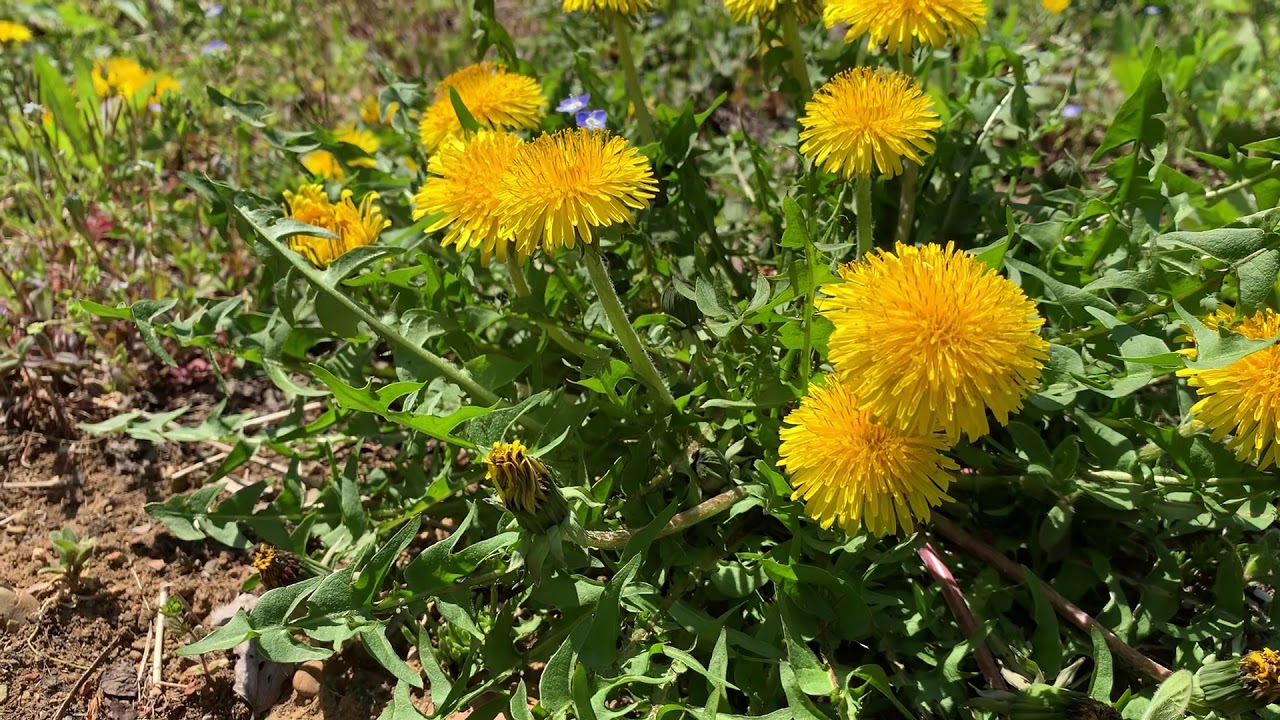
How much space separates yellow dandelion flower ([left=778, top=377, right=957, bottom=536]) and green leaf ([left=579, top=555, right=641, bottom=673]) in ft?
1.12

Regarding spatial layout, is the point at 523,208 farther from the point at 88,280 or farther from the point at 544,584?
the point at 88,280

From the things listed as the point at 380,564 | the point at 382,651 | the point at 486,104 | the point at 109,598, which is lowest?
the point at 109,598

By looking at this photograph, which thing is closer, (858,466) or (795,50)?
(858,466)

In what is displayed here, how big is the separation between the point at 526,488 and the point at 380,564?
41cm

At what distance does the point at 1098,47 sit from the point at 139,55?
4393mm

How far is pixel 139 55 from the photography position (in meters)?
3.91

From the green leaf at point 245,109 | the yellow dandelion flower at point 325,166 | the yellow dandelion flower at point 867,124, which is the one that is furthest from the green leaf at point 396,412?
the yellow dandelion flower at point 325,166

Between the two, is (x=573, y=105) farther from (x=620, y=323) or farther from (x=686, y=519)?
(x=686, y=519)

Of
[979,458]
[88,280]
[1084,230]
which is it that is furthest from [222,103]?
[1084,230]

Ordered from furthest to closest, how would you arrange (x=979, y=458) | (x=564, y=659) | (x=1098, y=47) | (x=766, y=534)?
(x=1098, y=47)
(x=766, y=534)
(x=979, y=458)
(x=564, y=659)

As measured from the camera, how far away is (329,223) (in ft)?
7.16

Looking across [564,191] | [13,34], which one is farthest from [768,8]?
[13,34]

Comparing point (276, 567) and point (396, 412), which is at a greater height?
point (396, 412)

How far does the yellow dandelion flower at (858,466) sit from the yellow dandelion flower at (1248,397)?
48 cm
